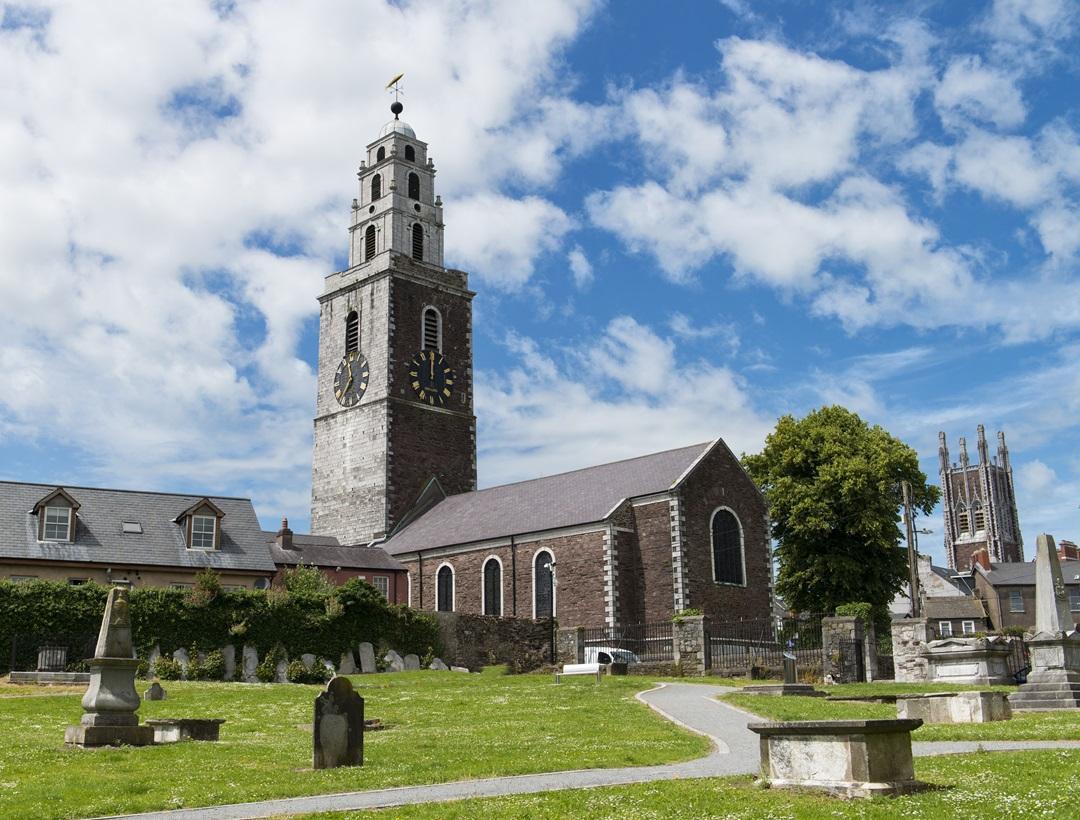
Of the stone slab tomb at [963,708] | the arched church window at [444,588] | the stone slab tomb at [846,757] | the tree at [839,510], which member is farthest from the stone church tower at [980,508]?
the stone slab tomb at [846,757]

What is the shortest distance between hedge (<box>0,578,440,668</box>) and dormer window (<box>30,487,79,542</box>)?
21.5 ft

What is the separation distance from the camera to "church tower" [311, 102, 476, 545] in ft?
203

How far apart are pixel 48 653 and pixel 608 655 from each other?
18.8 metres

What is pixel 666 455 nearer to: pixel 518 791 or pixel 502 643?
pixel 502 643

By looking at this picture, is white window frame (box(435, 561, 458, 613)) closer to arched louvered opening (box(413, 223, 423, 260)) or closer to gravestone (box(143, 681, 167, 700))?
arched louvered opening (box(413, 223, 423, 260))

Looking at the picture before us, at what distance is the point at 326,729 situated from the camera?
15383 mm

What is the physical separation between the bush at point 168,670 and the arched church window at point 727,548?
22629 millimetres

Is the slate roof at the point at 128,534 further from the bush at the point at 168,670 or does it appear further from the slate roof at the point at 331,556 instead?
the bush at the point at 168,670

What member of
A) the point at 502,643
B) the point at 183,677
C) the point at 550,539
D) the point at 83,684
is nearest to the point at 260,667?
the point at 183,677

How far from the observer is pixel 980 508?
137m

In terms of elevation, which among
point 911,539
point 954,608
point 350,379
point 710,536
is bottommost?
point 954,608

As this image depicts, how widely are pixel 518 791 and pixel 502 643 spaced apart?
3237cm

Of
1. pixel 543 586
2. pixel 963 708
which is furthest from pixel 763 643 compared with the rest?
pixel 963 708

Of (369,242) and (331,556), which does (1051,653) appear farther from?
(369,242)
